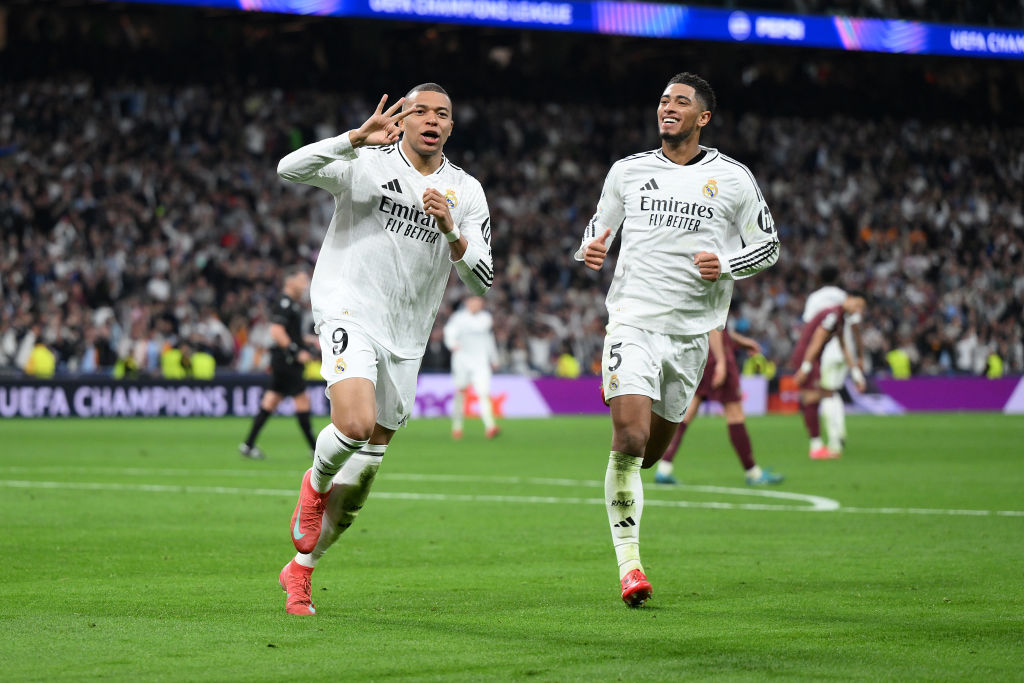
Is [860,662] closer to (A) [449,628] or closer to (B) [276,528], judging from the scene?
(A) [449,628]

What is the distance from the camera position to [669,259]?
8305 millimetres

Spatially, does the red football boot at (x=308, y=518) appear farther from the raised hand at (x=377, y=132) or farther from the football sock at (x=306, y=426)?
the football sock at (x=306, y=426)

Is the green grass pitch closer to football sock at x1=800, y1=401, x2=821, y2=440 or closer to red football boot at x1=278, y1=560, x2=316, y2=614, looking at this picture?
red football boot at x1=278, y1=560, x2=316, y2=614

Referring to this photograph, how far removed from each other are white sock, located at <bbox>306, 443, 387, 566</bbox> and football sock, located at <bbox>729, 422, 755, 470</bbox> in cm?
833

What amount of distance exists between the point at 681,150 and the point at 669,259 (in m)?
0.67

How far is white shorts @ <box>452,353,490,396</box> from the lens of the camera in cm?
2400

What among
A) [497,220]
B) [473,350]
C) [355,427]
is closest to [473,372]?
[473,350]

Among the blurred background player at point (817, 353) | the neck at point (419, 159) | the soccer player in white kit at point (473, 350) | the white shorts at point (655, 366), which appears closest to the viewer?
the neck at point (419, 159)

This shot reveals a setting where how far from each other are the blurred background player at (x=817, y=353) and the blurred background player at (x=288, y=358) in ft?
21.5

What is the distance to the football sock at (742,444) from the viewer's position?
15.4 metres

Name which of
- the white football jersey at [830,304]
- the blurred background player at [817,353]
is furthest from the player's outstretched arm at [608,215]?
the white football jersey at [830,304]

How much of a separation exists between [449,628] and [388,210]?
7.38 feet

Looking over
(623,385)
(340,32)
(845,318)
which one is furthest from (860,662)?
(340,32)

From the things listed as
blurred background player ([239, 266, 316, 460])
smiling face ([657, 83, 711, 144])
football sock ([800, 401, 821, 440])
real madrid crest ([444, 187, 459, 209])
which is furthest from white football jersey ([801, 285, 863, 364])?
real madrid crest ([444, 187, 459, 209])
